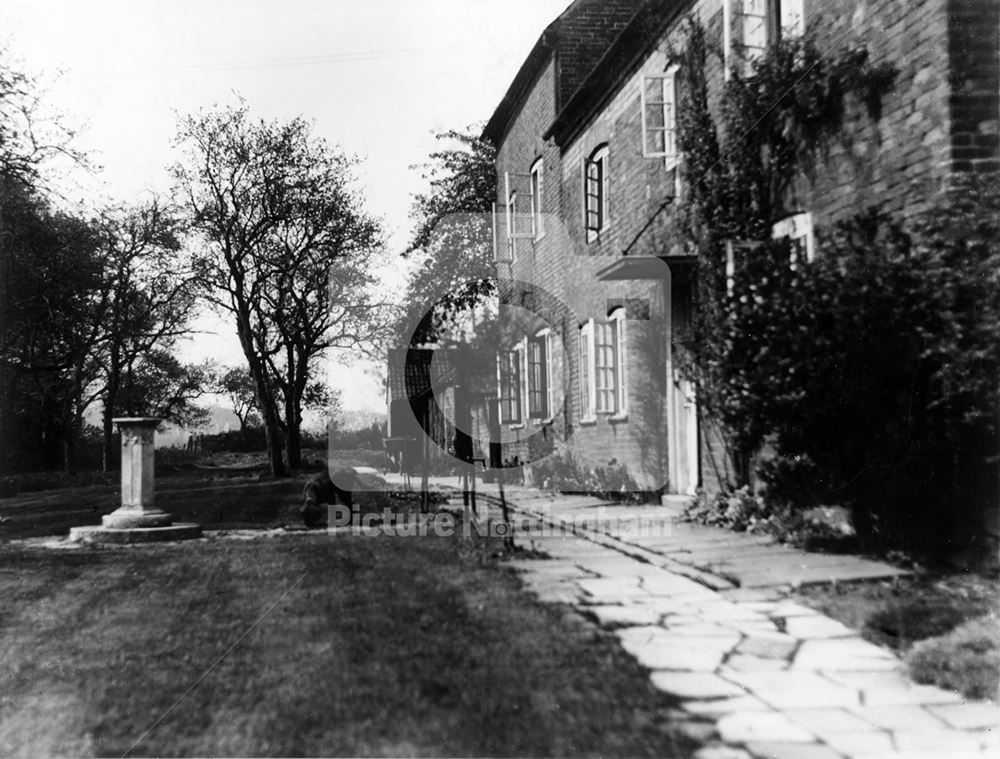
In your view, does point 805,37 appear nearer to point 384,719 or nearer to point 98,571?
point 384,719

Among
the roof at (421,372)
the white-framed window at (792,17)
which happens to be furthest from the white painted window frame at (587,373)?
the white-framed window at (792,17)

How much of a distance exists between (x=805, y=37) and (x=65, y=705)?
7081 millimetres

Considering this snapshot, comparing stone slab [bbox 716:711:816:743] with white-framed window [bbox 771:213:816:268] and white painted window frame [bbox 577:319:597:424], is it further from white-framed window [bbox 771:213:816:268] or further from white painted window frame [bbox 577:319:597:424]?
white painted window frame [bbox 577:319:597:424]

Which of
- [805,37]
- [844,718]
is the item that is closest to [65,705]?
[844,718]

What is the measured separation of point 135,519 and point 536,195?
31.9 ft

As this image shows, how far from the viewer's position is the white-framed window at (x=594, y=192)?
43.5 ft

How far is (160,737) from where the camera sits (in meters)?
3.37

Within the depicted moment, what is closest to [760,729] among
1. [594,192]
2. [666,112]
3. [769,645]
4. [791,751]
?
[791,751]

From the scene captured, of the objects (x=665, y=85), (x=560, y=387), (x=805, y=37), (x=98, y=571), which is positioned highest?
(x=665, y=85)

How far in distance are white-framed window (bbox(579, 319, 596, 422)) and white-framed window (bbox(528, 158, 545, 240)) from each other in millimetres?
3276

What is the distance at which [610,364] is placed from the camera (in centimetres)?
1236

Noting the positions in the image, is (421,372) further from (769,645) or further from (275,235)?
(275,235)

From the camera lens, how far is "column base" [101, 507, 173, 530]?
10.4 meters

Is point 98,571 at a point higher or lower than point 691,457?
lower
